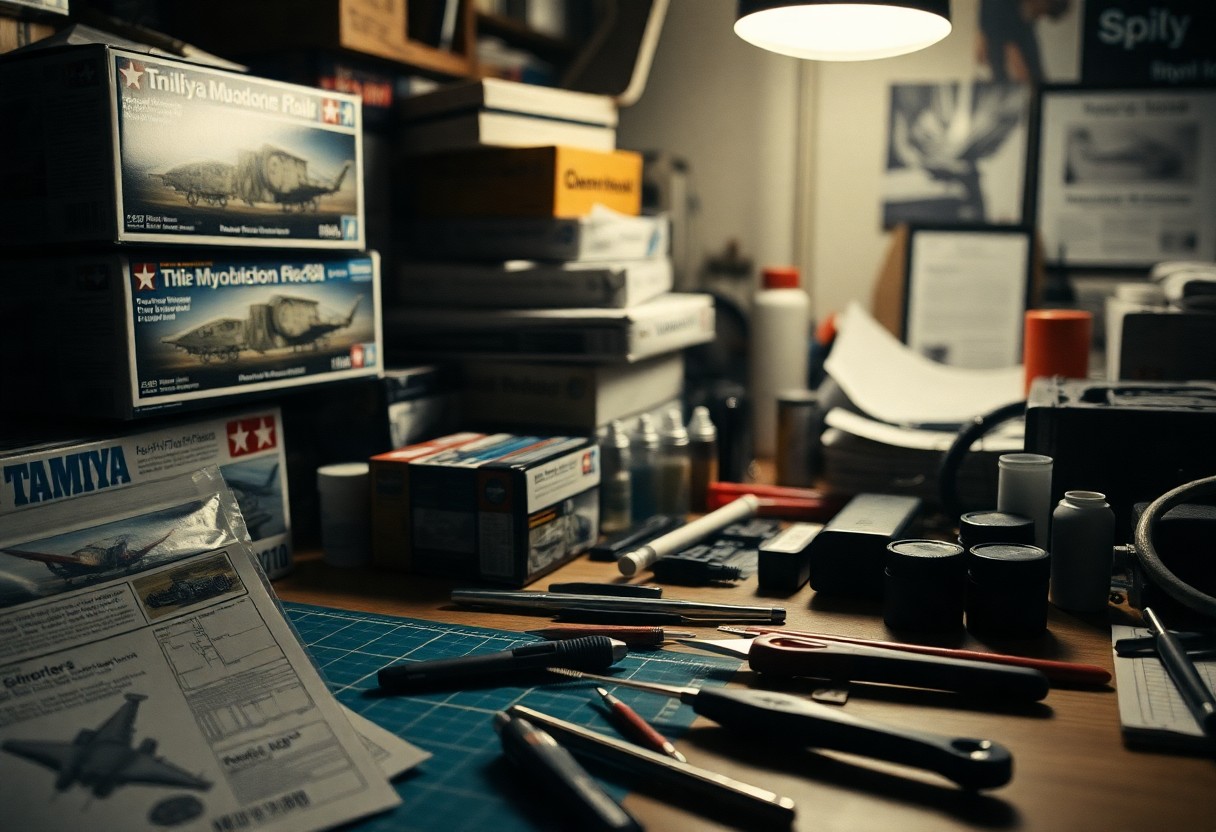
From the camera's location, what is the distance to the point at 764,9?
986 mm

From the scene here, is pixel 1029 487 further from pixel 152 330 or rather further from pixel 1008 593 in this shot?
pixel 152 330

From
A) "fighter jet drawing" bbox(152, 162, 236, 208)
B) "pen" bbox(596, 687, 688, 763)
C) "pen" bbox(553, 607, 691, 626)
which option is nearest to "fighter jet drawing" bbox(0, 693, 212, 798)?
"pen" bbox(596, 687, 688, 763)

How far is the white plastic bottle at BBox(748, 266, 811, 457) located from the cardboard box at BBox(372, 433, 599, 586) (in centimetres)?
57

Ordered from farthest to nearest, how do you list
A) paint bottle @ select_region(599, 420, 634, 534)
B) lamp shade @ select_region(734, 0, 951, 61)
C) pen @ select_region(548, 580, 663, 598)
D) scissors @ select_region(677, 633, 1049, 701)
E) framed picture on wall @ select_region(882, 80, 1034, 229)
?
framed picture on wall @ select_region(882, 80, 1034, 229), paint bottle @ select_region(599, 420, 634, 534), lamp shade @ select_region(734, 0, 951, 61), pen @ select_region(548, 580, 663, 598), scissors @ select_region(677, 633, 1049, 701)

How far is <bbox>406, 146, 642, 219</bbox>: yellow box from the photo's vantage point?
1297 millimetres

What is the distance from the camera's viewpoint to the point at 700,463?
51.4 inches

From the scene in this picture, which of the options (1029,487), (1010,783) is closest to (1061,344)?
(1029,487)

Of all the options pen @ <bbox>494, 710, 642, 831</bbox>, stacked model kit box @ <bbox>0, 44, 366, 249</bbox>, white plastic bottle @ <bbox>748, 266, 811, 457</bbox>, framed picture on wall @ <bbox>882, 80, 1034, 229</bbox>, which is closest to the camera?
pen @ <bbox>494, 710, 642, 831</bbox>

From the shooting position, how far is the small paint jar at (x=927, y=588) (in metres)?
0.85

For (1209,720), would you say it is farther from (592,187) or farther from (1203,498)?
(592,187)

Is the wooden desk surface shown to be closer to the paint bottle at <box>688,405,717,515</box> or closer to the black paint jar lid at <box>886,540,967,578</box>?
the black paint jar lid at <box>886,540,967,578</box>

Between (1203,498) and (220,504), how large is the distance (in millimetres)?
853

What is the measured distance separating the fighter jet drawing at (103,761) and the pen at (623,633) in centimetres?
31

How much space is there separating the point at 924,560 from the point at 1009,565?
A: 7 centimetres
